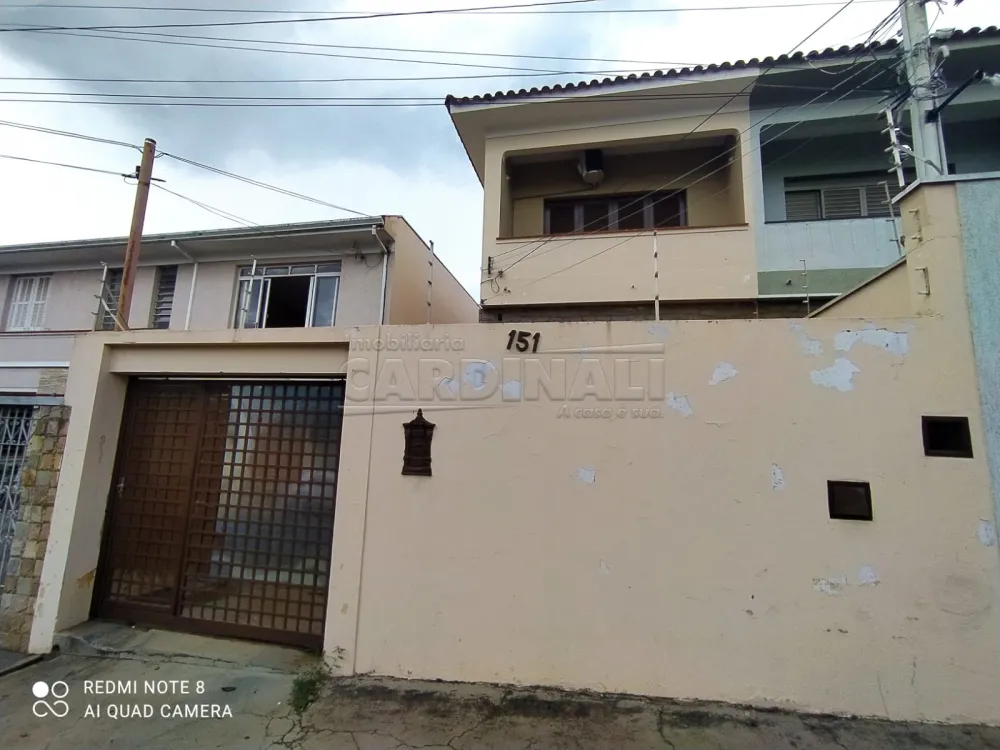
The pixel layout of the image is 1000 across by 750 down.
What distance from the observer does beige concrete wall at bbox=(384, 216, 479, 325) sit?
9.16 m

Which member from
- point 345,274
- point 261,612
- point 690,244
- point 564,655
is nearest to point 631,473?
point 564,655

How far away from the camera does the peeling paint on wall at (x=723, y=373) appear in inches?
135

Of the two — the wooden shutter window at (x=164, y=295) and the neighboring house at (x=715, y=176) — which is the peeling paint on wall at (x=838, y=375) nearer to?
the neighboring house at (x=715, y=176)

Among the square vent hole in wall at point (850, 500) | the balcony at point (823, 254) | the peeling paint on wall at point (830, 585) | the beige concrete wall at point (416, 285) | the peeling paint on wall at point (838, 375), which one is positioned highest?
the beige concrete wall at point (416, 285)

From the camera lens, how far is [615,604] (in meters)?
3.36

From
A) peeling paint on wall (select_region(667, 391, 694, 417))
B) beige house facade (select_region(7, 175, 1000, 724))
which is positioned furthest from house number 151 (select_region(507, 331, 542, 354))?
peeling paint on wall (select_region(667, 391, 694, 417))

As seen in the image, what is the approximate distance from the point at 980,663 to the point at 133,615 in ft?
21.6

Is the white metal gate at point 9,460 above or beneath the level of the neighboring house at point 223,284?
beneath

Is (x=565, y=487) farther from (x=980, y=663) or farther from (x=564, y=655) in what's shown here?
(x=980, y=663)

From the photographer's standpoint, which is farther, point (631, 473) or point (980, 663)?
point (631, 473)

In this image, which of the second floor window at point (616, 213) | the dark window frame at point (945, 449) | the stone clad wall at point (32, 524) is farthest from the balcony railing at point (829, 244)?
the stone clad wall at point (32, 524)

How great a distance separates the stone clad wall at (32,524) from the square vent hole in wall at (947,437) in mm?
7087

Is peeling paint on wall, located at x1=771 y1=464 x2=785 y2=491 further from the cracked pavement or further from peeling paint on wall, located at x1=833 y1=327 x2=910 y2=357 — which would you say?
the cracked pavement

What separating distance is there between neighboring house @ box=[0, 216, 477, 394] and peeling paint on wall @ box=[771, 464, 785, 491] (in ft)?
20.3
